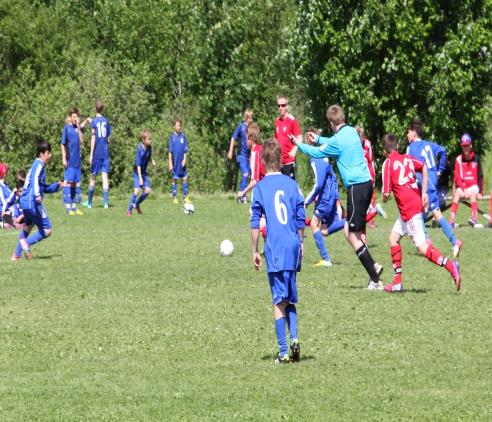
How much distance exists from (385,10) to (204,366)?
96.4ft

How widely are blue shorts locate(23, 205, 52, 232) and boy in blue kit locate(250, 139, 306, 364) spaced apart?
915 cm

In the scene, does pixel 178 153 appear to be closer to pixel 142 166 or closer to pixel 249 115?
pixel 142 166

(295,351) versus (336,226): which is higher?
(336,226)

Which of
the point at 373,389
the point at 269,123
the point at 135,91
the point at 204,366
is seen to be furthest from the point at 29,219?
the point at 135,91

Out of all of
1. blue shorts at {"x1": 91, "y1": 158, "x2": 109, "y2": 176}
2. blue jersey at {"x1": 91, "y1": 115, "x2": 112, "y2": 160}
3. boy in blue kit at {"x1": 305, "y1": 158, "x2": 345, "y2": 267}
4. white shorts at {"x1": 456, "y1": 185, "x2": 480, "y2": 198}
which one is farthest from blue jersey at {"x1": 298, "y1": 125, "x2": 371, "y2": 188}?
blue shorts at {"x1": 91, "y1": 158, "x2": 109, "y2": 176}

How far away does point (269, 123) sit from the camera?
169 feet

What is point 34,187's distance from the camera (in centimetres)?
1936

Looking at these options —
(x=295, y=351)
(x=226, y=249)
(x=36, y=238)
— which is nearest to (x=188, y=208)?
(x=226, y=249)

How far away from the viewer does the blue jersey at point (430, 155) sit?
2222 cm

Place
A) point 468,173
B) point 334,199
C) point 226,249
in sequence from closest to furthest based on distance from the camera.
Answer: point 334,199
point 226,249
point 468,173

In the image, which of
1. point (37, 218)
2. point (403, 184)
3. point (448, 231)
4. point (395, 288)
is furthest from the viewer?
point (448, 231)

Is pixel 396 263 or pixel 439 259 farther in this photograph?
pixel 396 263

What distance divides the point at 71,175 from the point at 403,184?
52.6 feet

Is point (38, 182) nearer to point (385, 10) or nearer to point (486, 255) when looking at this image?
point (486, 255)
